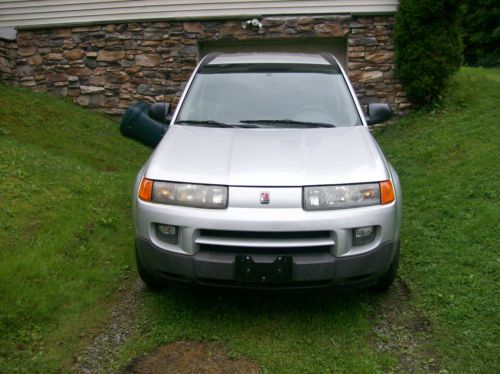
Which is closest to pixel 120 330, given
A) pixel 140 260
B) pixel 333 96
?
pixel 140 260

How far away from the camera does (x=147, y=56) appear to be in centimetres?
957

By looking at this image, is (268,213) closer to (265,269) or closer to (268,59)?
(265,269)

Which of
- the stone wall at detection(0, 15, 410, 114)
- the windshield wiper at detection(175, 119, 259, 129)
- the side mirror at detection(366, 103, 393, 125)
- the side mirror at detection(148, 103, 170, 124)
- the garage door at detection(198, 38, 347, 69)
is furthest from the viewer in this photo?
the garage door at detection(198, 38, 347, 69)

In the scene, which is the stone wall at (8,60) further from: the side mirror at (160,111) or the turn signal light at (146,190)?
the turn signal light at (146,190)

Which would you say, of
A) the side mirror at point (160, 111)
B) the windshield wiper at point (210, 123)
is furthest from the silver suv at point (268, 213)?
the side mirror at point (160, 111)

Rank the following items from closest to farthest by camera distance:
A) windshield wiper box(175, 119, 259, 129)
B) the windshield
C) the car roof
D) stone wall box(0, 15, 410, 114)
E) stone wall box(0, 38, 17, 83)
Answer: windshield wiper box(175, 119, 259, 129)
the windshield
the car roof
stone wall box(0, 15, 410, 114)
stone wall box(0, 38, 17, 83)

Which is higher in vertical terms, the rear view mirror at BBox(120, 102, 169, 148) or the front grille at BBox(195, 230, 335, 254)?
the front grille at BBox(195, 230, 335, 254)

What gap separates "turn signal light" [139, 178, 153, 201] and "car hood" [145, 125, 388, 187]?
4cm

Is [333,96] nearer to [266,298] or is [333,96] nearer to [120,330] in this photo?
[266,298]

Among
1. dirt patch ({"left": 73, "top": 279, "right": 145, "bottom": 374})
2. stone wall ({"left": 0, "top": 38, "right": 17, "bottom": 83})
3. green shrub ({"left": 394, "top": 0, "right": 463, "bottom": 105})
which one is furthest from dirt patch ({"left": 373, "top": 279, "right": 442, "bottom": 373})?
stone wall ({"left": 0, "top": 38, "right": 17, "bottom": 83})

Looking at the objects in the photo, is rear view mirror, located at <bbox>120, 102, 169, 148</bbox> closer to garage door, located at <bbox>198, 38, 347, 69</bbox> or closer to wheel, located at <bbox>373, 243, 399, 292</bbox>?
garage door, located at <bbox>198, 38, 347, 69</bbox>

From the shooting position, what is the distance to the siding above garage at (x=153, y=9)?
903 centimetres

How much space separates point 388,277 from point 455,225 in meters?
1.49

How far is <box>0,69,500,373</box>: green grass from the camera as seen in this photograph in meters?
2.97
